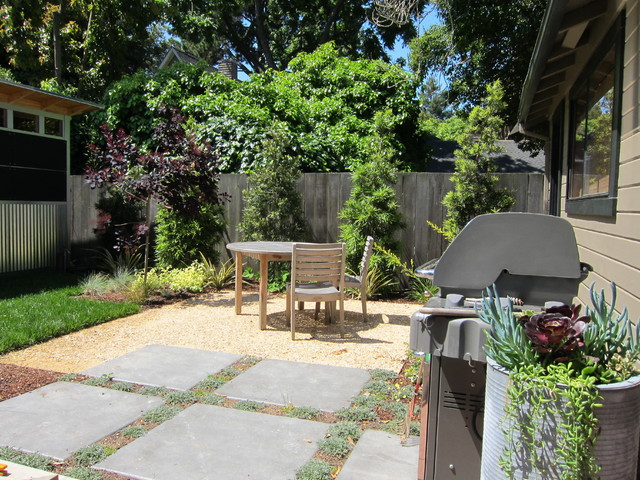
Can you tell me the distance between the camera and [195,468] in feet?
8.78

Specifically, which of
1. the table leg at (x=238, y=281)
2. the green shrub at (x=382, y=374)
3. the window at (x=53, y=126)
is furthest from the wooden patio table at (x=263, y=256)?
the window at (x=53, y=126)

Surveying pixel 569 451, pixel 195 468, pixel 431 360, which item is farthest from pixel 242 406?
pixel 569 451

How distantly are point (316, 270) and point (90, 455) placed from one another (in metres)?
3.02

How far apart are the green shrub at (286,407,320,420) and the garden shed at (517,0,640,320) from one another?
6.62 ft

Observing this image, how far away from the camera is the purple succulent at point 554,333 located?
172 centimetres

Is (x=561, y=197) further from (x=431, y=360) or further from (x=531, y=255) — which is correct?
(x=431, y=360)

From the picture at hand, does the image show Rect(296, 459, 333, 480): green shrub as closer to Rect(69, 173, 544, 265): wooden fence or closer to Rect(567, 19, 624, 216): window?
Rect(567, 19, 624, 216): window

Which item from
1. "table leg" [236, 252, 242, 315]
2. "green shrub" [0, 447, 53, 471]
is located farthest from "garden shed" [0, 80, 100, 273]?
"green shrub" [0, 447, 53, 471]

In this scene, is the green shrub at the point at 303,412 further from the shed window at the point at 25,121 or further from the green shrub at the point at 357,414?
the shed window at the point at 25,121

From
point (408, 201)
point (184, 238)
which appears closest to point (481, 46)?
point (408, 201)

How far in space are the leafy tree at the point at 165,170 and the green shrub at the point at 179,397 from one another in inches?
150

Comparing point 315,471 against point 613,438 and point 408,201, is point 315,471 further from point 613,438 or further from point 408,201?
point 408,201

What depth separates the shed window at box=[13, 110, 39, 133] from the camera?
28.3 feet

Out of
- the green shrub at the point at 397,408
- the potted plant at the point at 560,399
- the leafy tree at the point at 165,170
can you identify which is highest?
the leafy tree at the point at 165,170
